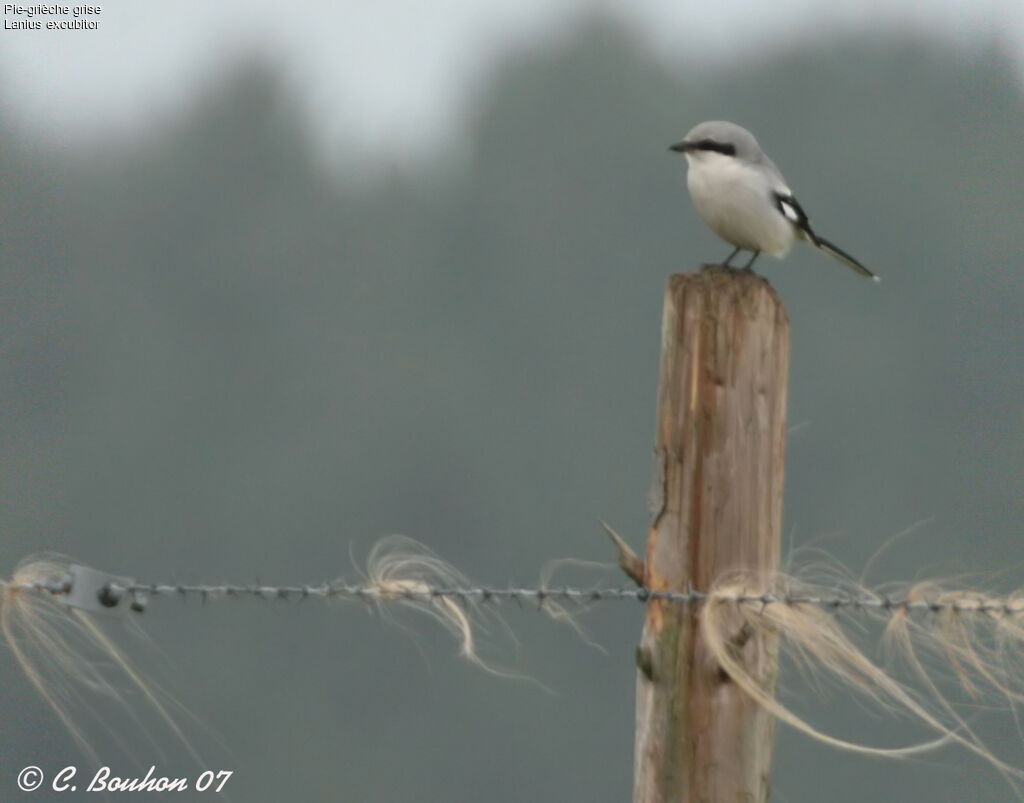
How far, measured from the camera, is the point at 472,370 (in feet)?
230

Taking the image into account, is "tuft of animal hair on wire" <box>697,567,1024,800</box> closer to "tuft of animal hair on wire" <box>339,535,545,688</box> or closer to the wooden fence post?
the wooden fence post

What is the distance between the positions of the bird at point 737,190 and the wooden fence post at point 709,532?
2438 mm

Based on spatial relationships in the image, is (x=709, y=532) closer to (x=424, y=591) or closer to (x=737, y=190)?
(x=424, y=591)

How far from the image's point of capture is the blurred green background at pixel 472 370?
4847 cm

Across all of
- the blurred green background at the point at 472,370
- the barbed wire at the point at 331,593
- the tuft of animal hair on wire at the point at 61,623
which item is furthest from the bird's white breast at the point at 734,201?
the blurred green background at the point at 472,370

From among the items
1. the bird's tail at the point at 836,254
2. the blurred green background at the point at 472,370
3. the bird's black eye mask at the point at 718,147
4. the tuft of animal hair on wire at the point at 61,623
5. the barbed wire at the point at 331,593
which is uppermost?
the blurred green background at the point at 472,370

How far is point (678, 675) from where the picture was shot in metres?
5.27

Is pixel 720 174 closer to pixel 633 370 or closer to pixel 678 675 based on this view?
pixel 678 675

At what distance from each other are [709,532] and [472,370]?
213ft

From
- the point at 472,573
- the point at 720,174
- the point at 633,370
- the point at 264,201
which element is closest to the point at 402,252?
the point at 264,201

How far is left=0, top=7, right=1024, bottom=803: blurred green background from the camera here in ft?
159

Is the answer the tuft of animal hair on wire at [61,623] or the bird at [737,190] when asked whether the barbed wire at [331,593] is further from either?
the bird at [737,190]

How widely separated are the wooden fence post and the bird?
2.44 metres

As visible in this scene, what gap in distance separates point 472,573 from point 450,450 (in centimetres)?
1015
